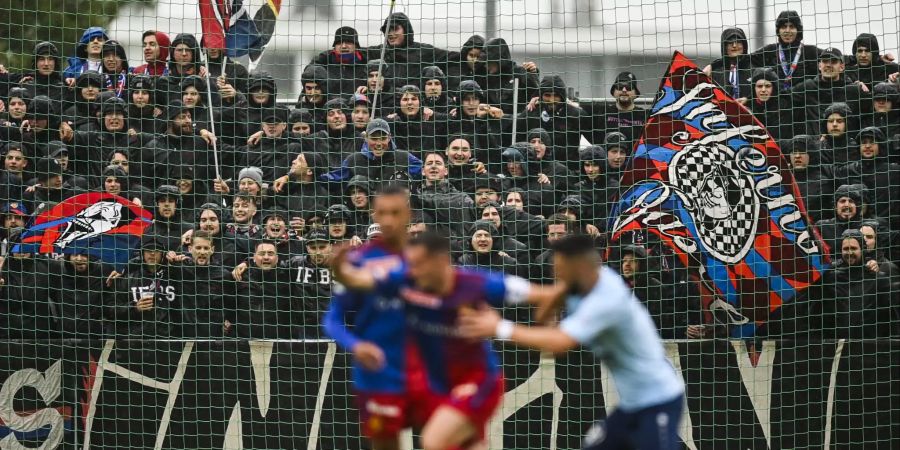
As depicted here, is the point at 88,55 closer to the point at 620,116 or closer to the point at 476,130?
the point at 476,130

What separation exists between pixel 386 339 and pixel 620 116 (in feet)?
17.0

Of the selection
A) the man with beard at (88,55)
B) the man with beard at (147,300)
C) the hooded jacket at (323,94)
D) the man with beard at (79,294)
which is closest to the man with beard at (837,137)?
the hooded jacket at (323,94)

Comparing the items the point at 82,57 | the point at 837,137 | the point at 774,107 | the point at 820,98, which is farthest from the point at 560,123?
the point at 82,57

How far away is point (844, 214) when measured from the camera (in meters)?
9.95

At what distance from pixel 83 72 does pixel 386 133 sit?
303cm

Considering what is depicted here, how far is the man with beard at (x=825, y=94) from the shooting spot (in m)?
10.6

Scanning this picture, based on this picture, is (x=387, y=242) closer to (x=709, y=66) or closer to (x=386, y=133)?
(x=386, y=133)

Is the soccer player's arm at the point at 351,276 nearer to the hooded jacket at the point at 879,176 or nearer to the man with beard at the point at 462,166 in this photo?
the man with beard at the point at 462,166

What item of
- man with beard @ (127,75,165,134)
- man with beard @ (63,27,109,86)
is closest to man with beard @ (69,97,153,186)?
man with beard @ (127,75,165,134)

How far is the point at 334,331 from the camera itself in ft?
21.1

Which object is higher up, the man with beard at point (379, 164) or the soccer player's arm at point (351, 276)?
the man with beard at point (379, 164)

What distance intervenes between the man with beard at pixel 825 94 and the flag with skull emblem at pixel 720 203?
2.20ft

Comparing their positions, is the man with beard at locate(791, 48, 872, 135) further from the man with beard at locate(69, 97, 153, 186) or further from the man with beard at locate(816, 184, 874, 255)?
the man with beard at locate(69, 97, 153, 186)

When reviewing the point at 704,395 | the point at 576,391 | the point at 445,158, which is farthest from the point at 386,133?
the point at 704,395
